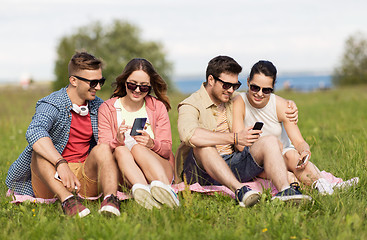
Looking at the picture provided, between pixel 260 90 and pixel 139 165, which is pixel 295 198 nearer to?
pixel 260 90

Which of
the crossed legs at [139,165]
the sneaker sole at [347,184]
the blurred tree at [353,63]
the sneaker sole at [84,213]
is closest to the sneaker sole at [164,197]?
the crossed legs at [139,165]

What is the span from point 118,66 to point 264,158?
36.1 m

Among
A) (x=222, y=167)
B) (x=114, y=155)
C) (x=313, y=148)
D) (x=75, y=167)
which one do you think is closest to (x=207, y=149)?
(x=222, y=167)

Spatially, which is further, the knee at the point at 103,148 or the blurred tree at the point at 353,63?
the blurred tree at the point at 353,63

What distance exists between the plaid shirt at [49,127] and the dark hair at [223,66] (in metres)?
1.38

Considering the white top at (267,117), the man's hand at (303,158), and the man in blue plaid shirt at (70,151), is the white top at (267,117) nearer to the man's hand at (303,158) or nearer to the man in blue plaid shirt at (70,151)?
the man's hand at (303,158)

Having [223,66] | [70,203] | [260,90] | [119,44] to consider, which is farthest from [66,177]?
[119,44]

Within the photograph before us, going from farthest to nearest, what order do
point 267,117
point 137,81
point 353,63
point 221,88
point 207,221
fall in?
point 353,63 < point 267,117 < point 221,88 < point 137,81 < point 207,221

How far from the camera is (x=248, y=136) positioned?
4.19 meters

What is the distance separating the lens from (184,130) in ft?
14.4

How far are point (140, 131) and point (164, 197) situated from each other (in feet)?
2.62

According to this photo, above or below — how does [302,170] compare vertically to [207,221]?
above

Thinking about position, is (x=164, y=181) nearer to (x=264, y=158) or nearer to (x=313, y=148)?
(x=264, y=158)

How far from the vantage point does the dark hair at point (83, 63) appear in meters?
4.45
